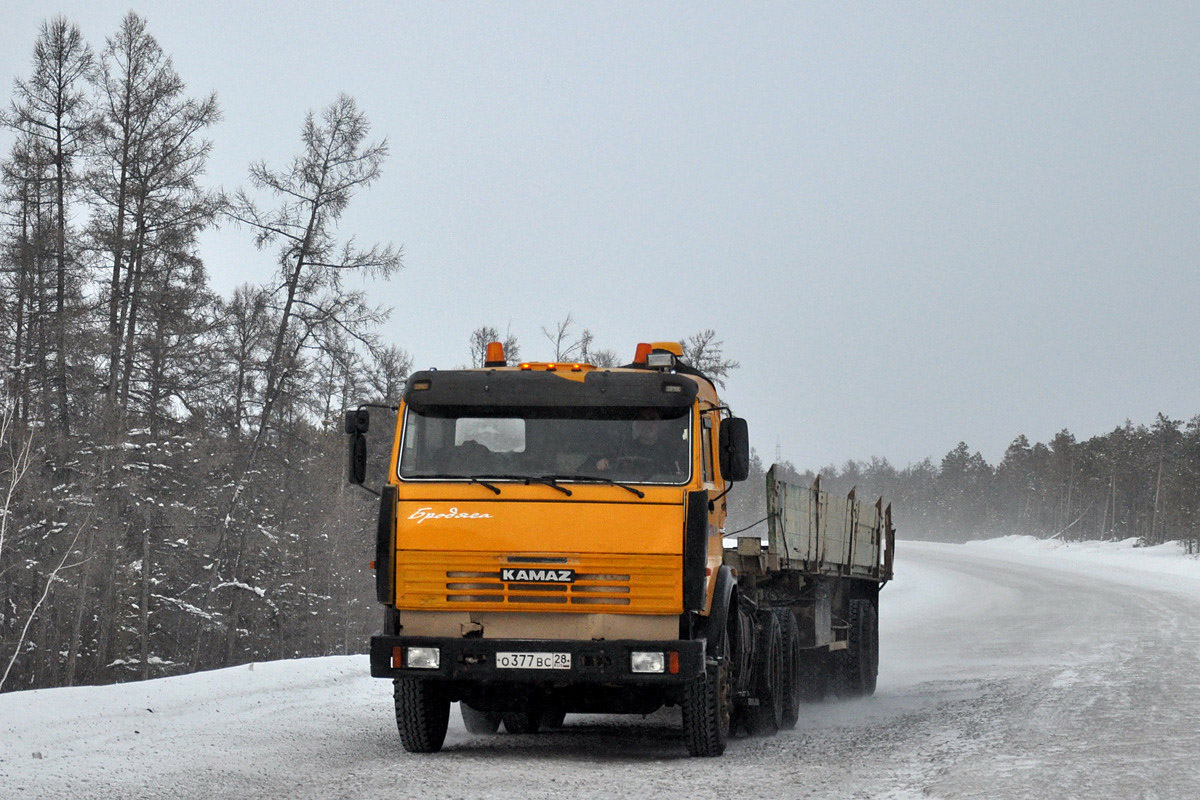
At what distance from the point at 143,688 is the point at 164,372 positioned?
18.1 meters

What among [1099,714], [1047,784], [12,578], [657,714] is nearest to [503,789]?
[1047,784]

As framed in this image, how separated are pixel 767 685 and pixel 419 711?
307 cm

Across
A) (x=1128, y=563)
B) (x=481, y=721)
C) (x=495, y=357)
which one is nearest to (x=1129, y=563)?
(x=1128, y=563)

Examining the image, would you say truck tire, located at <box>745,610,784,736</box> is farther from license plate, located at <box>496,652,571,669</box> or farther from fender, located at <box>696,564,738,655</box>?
license plate, located at <box>496,652,571,669</box>

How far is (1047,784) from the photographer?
7.39 metres

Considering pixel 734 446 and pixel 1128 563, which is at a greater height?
pixel 734 446

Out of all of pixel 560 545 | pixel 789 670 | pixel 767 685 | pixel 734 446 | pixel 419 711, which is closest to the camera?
pixel 560 545

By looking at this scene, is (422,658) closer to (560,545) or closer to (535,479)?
(560,545)

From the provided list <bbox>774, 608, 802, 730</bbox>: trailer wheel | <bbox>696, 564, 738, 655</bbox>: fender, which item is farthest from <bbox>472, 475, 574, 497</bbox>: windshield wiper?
<bbox>774, 608, 802, 730</bbox>: trailer wheel

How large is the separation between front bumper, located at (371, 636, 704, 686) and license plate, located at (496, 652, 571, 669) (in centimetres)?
2

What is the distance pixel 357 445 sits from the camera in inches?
358

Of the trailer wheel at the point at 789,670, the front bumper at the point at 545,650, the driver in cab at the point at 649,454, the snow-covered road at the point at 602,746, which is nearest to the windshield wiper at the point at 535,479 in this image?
the driver in cab at the point at 649,454

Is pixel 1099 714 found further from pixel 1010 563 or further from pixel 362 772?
pixel 1010 563

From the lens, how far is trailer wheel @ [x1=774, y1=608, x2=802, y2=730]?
11492 millimetres
